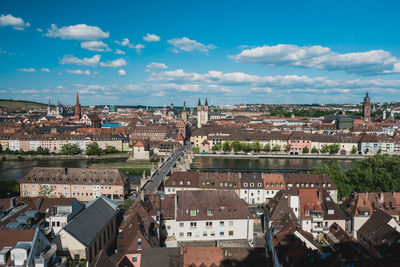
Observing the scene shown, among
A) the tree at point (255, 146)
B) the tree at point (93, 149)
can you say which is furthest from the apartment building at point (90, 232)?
the tree at point (255, 146)

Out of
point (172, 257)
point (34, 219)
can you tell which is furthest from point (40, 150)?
point (172, 257)

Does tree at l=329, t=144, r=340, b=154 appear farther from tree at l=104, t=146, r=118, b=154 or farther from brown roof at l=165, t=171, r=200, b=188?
tree at l=104, t=146, r=118, b=154

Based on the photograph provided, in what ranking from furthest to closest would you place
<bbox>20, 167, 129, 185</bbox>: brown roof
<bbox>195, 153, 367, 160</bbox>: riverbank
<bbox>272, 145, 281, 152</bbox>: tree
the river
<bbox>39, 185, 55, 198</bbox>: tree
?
<bbox>272, 145, 281, 152</bbox>: tree, <bbox>195, 153, 367, 160</bbox>: riverbank, the river, <bbox>20, 167, 129, 185</bbox>: brown roof, <bbox>39, 185, 55, 198</bbox>: tree

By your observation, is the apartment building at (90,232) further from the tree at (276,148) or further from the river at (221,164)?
the tree at (276,148)

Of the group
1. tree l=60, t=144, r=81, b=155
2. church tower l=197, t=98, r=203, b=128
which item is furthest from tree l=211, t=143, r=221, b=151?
church tower l=197, t=98, r=203, b=128

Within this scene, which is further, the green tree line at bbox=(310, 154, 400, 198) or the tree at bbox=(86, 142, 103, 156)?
the tree at bbox=(86, 142, 103, 156)
